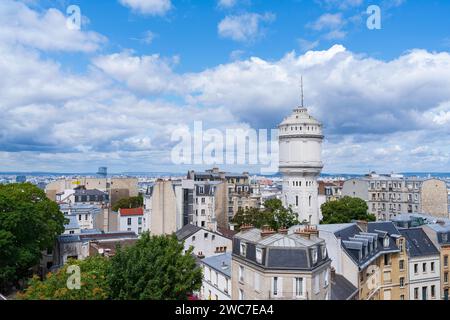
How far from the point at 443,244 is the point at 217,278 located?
14.8 metres

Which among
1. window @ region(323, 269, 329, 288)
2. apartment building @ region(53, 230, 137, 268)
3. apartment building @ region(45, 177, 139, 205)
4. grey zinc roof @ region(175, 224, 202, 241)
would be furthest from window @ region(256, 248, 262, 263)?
apartment building @ region(45, 177, 139, 205)

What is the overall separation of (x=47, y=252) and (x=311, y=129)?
29.6 m

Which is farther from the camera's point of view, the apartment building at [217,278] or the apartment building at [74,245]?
the apartment building at [74,245]

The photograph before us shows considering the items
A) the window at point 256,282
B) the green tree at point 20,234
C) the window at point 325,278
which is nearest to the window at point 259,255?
the window at point 256,282

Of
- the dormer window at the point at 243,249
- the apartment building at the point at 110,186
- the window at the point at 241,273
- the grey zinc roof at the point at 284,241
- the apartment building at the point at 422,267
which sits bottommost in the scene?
the apartment building at the point at 422,267

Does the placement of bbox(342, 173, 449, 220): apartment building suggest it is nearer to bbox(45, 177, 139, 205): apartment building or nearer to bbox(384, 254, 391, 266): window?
bbox(384, 254, 391, 266): window

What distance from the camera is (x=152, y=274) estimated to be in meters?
15.3

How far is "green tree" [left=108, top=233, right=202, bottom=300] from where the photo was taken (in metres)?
14.7

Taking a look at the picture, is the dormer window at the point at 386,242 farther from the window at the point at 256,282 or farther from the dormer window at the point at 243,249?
the window at the point at 256,282

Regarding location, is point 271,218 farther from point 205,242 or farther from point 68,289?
point 68,289

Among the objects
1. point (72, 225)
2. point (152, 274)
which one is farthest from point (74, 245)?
point (152, 274)

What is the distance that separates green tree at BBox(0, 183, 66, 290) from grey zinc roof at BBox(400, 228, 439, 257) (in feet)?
78.2

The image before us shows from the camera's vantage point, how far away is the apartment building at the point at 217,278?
19.7 meters
